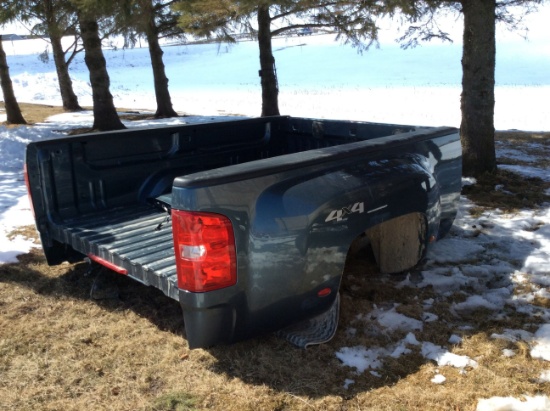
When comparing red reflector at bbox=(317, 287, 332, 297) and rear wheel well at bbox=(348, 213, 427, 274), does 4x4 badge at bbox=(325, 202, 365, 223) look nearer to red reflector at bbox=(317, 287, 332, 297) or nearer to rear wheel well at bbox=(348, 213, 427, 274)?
red reflector at bbox=(317, 287, 332, 297)

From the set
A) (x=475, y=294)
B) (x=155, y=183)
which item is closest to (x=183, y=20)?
(x=155, y=183)

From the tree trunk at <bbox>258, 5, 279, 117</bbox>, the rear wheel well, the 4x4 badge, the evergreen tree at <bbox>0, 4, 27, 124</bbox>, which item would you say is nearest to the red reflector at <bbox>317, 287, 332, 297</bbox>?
the 4x4 badge

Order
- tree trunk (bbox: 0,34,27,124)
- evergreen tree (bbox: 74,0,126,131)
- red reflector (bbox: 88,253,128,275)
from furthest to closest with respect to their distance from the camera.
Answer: tree trunk (bbox: 0,34,27,124) → evergreen tree (bbox: 74,0,126,131) → red reflector (bbox: 88,253,128,275)

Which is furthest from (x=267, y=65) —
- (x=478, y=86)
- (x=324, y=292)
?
(x=324, y=292)

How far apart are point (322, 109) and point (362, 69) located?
35.6 m

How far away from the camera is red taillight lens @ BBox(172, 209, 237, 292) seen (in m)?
2.91

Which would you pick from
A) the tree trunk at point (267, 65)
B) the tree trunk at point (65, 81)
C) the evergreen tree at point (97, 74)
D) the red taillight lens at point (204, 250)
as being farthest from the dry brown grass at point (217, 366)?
the tree trunk at point (65, 81)

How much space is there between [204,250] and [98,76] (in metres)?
10.8

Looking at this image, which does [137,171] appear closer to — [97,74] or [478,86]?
[478,86]

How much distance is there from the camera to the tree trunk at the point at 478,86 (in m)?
7.32

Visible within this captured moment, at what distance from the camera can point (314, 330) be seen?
3.56 metres

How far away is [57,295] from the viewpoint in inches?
175

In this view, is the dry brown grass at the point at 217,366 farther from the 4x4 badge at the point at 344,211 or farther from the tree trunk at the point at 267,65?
the tree trunk at the point at 267,65

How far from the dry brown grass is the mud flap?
0.05m
